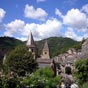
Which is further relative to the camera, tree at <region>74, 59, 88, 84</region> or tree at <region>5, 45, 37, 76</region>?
tree at <region>5, 45, 37, 76</region>

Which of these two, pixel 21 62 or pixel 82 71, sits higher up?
pixel 21 62

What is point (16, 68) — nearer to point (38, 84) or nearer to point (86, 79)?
point (86, 79)

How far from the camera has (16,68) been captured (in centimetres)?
7619

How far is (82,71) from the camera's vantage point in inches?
1227

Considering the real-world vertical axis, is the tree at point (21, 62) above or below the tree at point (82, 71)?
above

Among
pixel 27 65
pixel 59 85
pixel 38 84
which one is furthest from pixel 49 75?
pixel 27 65

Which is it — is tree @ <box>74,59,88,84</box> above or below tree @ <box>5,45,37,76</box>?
below

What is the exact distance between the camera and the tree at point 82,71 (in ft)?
101

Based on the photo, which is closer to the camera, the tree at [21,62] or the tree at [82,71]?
the tree at [82,71]

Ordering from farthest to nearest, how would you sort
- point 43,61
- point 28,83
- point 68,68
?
point 68,68 → point 43,61 → point 28,83

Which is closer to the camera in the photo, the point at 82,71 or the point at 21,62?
the point at 82,71

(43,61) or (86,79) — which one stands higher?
(43,61)

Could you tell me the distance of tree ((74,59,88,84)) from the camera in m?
30.8

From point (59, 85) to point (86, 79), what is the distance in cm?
685
